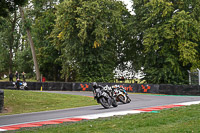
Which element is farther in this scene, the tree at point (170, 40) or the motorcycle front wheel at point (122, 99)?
the tree at point (170, 40)

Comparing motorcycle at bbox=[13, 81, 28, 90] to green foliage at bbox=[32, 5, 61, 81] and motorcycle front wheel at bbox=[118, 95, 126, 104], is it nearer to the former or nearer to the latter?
green foliage at bbox=[32, 5, 61, 81]

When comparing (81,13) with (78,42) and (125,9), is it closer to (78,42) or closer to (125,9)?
(78,42)

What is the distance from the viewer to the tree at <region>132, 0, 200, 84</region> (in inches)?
1539

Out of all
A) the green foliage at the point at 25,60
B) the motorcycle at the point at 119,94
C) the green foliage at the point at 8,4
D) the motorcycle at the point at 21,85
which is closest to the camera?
the green foliage at the point at 8,4

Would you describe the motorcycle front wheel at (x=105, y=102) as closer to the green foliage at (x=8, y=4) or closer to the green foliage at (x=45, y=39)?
the green foliage at (x=8, y=4)

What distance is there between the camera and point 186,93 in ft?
97.1

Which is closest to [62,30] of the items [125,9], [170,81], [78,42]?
[78,42]

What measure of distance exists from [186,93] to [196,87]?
1.11 m

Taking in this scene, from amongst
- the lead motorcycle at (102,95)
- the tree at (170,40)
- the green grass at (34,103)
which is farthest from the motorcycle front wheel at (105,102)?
the tree at (170,40)

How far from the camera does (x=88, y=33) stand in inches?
1683

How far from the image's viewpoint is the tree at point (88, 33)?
1593 inches

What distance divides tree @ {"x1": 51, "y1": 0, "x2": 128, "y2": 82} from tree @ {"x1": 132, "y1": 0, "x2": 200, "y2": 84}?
4638mm

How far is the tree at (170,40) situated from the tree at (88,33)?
4.64 metres

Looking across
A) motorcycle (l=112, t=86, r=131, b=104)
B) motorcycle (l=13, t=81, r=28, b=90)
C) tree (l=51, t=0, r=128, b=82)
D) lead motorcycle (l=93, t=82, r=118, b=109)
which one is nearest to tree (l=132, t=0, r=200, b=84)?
tree (l=51, t=0, r=128, b=82)
